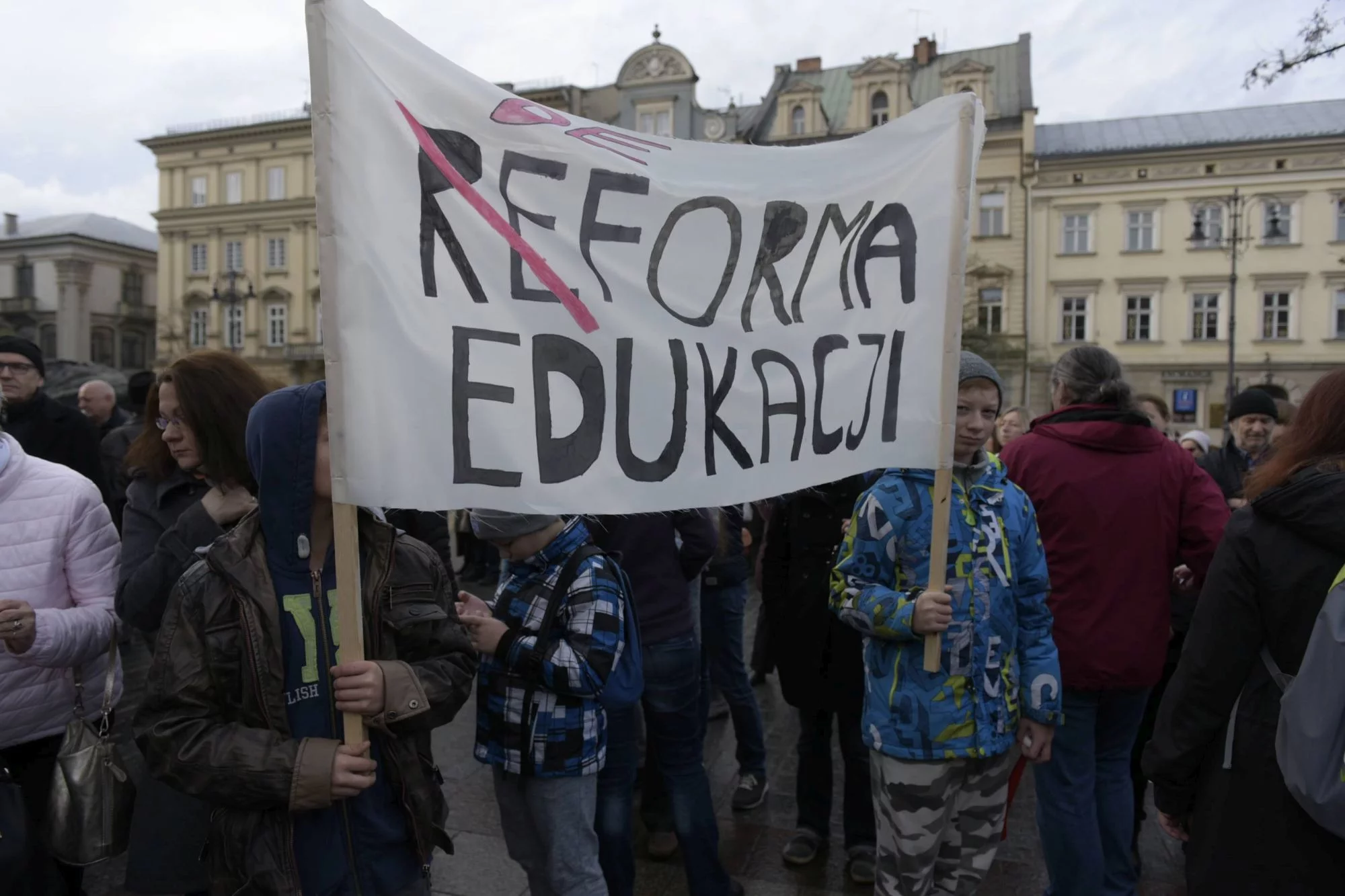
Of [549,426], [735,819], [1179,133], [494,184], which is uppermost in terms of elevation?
[1179,133]

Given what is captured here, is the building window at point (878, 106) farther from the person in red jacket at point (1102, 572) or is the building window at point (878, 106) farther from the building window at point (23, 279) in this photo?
the building window at point (23, 279)

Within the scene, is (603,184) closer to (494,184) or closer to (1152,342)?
(494,184)

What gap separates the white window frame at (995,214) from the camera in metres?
34.2

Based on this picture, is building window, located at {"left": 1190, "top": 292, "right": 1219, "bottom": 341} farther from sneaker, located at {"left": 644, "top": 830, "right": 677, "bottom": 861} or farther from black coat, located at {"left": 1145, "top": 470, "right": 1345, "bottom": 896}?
black coat, located at {"left": 1145, "top": 470, "right": 1345, "bottom": 896}

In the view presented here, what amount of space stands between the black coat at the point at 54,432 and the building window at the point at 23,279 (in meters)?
61.2

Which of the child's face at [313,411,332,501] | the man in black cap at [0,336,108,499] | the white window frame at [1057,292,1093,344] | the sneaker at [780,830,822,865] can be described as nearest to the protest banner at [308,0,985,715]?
the child's face at [313,411,332,501]

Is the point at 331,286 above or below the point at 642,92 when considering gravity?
below

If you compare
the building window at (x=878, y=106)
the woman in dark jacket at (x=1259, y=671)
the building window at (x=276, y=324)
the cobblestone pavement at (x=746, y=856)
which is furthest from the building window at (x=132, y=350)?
the woman in dark jacket at (x=1259, y=671)

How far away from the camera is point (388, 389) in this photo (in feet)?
6.03

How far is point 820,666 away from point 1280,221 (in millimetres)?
36011

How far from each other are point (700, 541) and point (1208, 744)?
1.90m

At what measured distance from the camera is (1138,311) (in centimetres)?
3369

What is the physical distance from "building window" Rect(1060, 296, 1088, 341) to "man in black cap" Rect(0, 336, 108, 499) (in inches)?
1356

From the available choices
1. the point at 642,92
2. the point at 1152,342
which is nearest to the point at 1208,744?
the point at 1152,342
